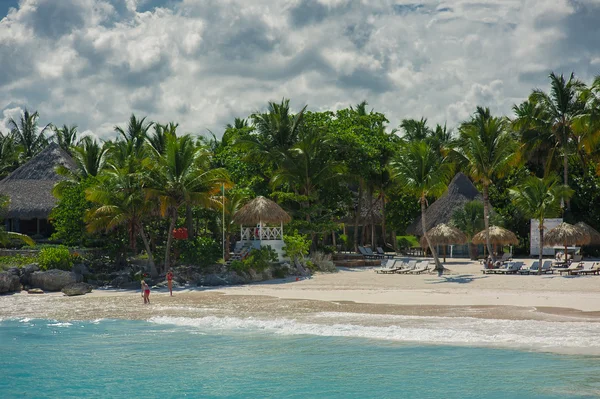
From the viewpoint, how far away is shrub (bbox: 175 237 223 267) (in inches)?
1059

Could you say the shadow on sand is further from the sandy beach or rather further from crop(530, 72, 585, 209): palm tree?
crop(530, 72, 585, 209): palm tree

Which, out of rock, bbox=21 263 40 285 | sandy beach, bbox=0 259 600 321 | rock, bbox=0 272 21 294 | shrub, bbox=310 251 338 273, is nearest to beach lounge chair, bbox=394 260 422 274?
sandy beach, bbox=0 259 600 321

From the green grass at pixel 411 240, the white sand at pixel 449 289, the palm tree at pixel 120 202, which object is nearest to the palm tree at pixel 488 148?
the white sand at pixel 449 289

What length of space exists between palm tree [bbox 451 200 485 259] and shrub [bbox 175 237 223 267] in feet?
41.8

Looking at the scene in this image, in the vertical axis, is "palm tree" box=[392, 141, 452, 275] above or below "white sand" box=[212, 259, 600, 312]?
above

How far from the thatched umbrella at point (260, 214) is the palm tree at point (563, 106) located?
14181mm

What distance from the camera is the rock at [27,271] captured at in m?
25.2

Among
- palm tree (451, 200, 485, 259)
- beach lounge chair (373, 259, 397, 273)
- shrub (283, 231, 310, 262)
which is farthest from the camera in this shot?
palm tree (451, 200, 485, 259)

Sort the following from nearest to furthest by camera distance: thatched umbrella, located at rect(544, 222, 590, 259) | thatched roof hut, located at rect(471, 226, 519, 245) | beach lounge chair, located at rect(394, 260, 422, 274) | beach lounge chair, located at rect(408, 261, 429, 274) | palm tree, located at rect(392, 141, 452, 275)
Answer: palm tree, located at rect(392, 141, 452, 275) < thatched umbrella, located at rect(544, 222, 590, 259) < beach lounge chair, located at rect(408, 261, 429, 274) < beach lounge chair, located at rect(394, 260, 422, 274) < thatched roof hut, located at rect(471, 226, 519, 245)

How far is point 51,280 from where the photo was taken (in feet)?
82.0

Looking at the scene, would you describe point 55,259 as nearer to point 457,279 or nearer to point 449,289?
point 449,289

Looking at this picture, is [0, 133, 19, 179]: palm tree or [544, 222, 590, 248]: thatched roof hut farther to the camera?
[0, 133, 19, 179]: palm tree

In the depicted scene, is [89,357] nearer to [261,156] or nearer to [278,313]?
[278,313]

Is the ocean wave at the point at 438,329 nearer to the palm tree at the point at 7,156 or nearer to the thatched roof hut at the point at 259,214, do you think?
the thatched roof hut at the point at 259,214
